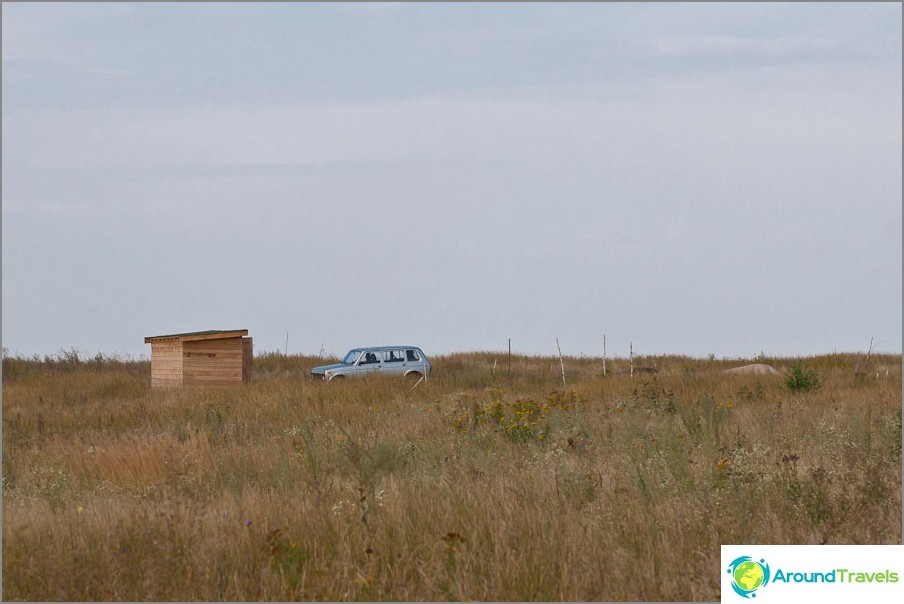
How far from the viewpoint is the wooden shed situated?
2542cm

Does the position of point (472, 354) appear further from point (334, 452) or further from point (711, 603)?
point (711, 603)

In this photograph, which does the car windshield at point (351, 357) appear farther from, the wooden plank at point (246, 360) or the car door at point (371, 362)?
the wooden plank at point (246, 360)

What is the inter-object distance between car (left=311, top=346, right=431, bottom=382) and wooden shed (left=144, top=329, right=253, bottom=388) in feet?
8.73

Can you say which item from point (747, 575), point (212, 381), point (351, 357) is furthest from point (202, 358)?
point (747, 575)

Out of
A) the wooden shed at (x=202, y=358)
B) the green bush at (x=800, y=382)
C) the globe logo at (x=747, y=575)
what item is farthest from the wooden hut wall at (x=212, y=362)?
the globe logo at (x=747, y=575)

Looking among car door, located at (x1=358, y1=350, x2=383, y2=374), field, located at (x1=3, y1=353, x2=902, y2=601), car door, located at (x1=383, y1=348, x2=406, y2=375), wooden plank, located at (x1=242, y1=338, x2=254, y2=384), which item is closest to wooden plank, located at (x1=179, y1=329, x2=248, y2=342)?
wooden plank, located at (x1=242, y1=338, x2=254, y2=384)

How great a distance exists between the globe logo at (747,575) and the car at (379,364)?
20716 millimetres

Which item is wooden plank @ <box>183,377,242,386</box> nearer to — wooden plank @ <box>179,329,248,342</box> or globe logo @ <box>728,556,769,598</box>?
wooden plank @ <box>179,329,248,342</box>

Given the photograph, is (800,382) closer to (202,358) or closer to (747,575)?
(747,575)

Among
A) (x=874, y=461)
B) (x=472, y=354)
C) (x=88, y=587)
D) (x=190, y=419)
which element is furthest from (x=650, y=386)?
(x=472, y=354)

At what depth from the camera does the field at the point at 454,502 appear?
5828 mm

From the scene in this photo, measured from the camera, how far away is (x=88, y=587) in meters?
5.86

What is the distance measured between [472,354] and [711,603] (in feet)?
110

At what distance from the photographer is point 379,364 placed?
91.0 ft
